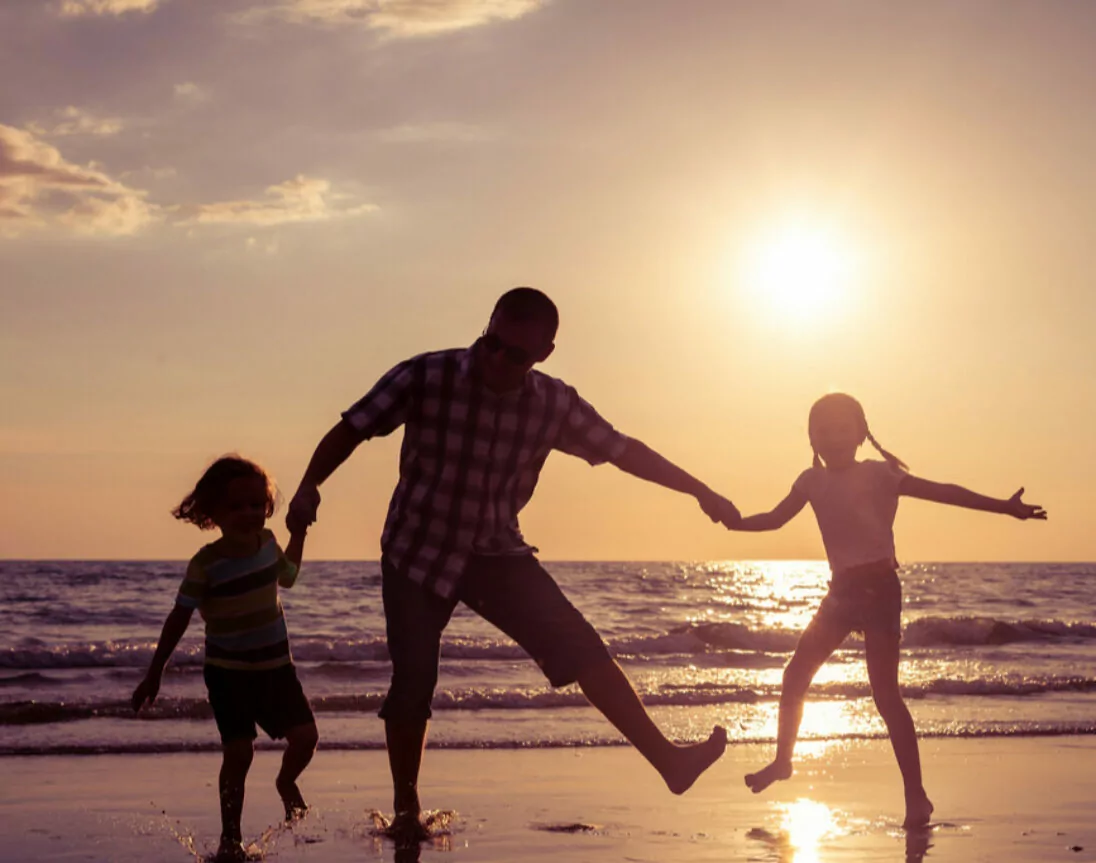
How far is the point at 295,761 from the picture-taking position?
223 inches

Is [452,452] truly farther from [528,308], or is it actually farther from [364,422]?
[528,308]

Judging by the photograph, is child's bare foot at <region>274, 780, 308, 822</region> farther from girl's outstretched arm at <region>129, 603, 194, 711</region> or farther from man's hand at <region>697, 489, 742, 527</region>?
man's hand at <region>697, 489, 742, 527</region>

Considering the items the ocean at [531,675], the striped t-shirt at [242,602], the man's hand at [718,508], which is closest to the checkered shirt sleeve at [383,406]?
the striped t-shirt at [242,602]

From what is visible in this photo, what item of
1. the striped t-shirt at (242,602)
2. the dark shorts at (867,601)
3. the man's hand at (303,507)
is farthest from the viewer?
the dark shorts at (867,601)

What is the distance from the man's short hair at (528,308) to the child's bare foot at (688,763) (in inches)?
67.3

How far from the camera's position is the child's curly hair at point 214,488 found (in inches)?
209

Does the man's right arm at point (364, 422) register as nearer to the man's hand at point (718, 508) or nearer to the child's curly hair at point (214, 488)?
the child's curly hair at point (214, 488)

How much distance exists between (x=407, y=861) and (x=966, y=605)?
34.7 m

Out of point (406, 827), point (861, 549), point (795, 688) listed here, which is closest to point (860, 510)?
point (861, 549)

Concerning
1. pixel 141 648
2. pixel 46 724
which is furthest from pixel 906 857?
pixel 141 648

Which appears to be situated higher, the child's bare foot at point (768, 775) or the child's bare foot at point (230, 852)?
the child's bare foot at point (768, 775)

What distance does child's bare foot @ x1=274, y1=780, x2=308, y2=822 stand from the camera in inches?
228

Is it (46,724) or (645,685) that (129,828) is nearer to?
(46,724)

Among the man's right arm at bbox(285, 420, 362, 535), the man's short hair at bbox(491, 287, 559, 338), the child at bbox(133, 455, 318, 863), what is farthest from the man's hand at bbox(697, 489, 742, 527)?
the child at bbox(133, 455, 318, 863)
